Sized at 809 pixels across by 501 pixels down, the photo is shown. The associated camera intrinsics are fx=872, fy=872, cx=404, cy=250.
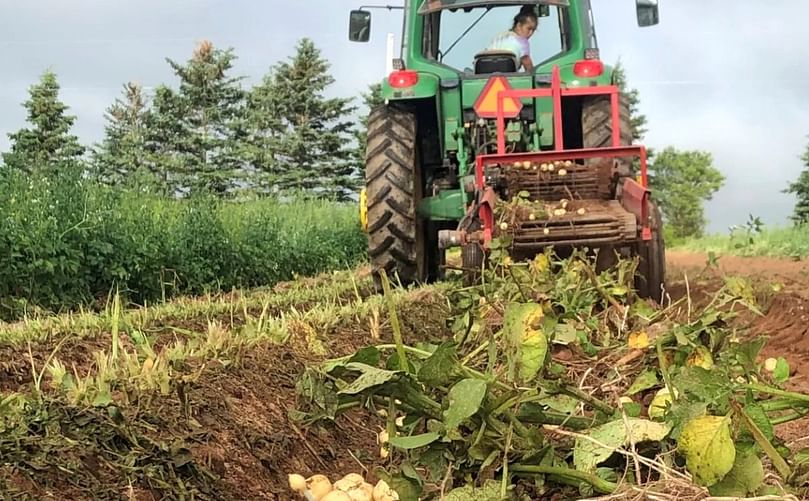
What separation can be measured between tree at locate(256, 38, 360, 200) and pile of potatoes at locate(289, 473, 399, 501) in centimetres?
3156

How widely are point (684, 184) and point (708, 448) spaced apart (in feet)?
182

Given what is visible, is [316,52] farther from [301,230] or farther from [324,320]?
[324,320]

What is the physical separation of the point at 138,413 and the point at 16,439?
0.30m

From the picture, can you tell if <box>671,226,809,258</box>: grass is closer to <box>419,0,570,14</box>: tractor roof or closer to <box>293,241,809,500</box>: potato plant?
<box>419,0,570,14</box>: tractor roof

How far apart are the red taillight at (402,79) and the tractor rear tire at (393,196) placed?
0.75 ft

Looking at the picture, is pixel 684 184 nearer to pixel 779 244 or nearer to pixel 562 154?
pixel 779 244

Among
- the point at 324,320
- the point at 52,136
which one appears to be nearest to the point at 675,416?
the point at 324,320

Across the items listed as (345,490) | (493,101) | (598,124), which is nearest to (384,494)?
(345,490)

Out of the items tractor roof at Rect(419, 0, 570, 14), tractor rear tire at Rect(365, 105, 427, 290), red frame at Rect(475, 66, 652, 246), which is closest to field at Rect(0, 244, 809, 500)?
red frame at Rect(475, 66, 652, 246)

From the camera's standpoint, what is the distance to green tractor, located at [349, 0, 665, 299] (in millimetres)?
4297

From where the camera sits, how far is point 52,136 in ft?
88.4

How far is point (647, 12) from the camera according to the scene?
6.29m

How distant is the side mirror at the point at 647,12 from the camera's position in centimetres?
627

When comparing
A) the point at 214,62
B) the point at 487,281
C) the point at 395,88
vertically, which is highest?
the point at 214,62
